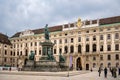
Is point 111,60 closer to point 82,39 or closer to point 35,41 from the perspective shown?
point 82,39

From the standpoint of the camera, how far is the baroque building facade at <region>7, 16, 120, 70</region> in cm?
6638

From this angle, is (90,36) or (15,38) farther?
(15,38)

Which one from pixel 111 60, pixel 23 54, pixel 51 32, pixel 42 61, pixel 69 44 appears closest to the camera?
pixel 42 61

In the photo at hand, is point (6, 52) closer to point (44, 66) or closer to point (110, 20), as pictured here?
point (110, 20)

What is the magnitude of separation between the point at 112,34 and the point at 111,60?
25.7 feet

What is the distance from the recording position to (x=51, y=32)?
8256 cm

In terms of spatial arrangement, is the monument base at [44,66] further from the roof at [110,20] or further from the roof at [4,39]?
the roof at [4,39]

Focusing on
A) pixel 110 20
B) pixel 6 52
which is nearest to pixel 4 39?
pixel 6 52

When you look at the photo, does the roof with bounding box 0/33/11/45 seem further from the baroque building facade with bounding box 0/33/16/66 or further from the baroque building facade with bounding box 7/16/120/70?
the baroque building facade with bounding box 7/16/120/70

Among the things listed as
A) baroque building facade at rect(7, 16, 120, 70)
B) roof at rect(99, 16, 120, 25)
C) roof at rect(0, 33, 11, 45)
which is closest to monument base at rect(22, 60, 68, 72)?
baroque building facade at rect(7, 16, 120, 70)

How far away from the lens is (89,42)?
235 feet

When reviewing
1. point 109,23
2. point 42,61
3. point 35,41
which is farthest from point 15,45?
point 42,61

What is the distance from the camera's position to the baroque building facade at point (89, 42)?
66.4 meters

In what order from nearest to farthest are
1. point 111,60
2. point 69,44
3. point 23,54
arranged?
point 111,60, point 69,44, point 23,54
